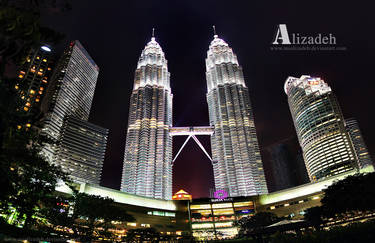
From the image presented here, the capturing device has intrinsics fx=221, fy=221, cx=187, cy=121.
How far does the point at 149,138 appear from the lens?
160 metres

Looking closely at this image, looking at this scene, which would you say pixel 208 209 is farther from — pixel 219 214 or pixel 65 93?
pixel 65 93

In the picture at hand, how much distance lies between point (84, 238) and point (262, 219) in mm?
54550

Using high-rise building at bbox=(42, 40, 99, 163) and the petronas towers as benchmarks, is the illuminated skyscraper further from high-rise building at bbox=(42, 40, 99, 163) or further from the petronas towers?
the petronas towers

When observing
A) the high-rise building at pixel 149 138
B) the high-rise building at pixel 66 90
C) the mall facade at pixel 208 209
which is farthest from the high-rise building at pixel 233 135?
the high-rise building at pixel 66 90

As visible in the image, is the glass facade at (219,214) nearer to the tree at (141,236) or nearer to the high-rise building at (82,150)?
the tree at (141,236)

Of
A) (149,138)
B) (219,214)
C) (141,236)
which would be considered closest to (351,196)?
(141,236)

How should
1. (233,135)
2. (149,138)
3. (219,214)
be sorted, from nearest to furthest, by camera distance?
(219,214) → (233,135) → (149,138)

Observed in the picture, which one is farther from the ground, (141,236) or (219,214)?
(219,214)

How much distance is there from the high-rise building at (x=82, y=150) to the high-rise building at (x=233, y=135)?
302ft

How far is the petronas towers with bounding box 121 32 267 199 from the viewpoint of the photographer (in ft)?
479

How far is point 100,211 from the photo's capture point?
37.6m

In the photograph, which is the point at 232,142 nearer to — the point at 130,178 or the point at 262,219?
the point at 130,178

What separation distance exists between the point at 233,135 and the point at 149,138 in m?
60.3

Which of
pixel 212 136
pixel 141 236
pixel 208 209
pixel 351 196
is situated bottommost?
pixel 141 236
